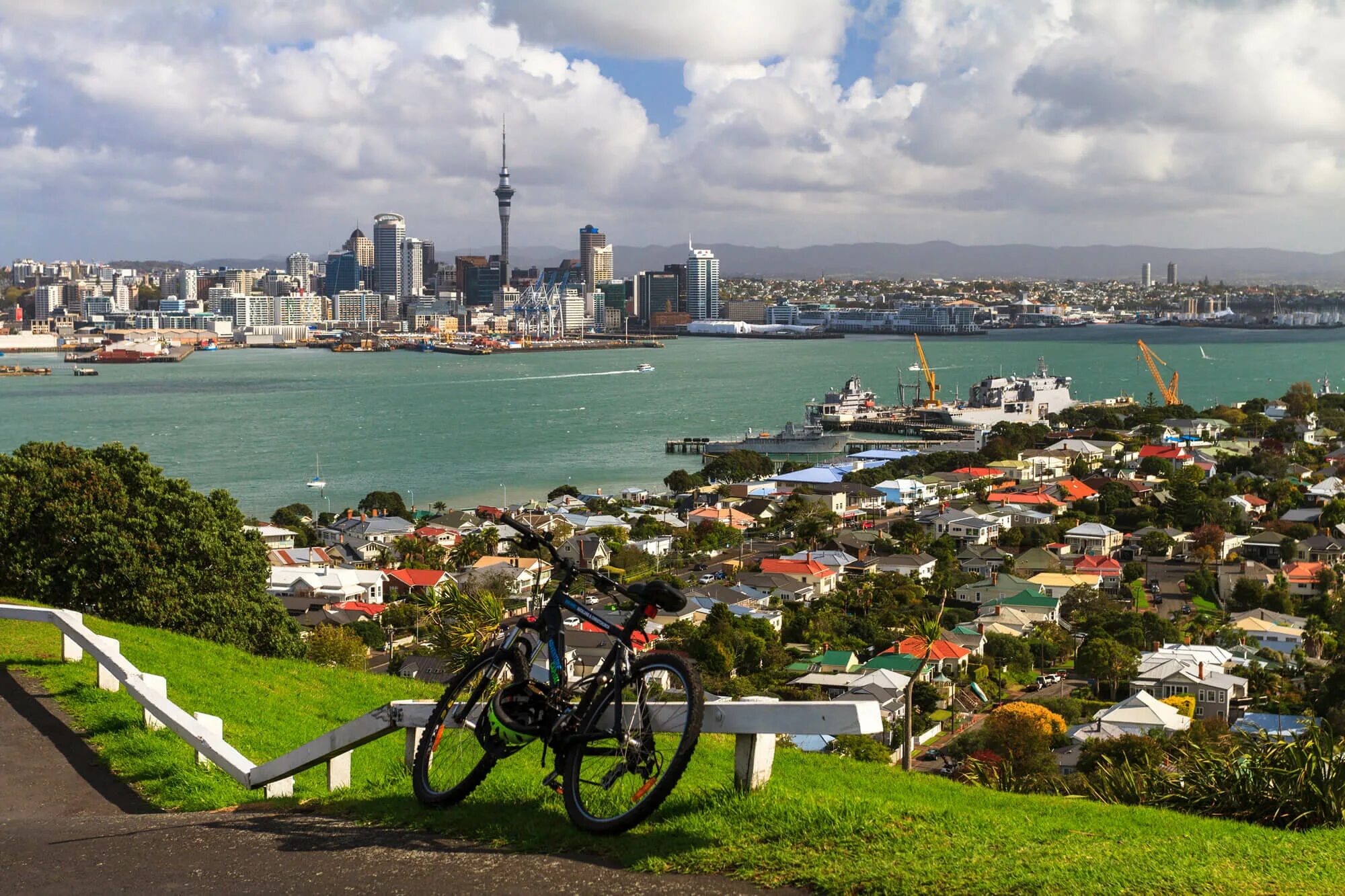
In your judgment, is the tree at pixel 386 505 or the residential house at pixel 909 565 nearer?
the residential house at pixel 909 565

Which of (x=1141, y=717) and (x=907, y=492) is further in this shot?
(x=907, y=492)

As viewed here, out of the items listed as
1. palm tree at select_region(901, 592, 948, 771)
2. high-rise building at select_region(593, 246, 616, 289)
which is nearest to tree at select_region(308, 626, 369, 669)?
palm tree at select_region(901, 592, 948, 771)

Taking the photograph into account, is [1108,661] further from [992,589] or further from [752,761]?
[752,761]

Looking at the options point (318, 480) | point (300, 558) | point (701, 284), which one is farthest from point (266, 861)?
point (701, 284)

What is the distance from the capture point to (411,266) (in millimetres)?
128875

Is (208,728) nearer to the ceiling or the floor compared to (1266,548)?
nearer to the ceiling

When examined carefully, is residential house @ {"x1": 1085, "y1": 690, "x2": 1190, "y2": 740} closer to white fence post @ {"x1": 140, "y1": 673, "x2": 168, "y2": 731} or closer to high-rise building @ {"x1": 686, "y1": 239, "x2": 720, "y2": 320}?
white fence post @ {"x1": 140, "y1": 673, "x2": 168, "y2": 731}

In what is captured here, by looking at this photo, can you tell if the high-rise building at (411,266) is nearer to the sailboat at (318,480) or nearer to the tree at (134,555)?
the sailboat at (318,480)

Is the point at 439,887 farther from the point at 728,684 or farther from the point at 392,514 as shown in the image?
the point at 392,514

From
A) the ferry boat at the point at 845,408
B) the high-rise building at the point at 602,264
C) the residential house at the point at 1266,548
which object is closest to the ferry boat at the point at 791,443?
the ferry boat at the point at 845,408

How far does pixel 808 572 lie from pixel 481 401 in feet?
92.0

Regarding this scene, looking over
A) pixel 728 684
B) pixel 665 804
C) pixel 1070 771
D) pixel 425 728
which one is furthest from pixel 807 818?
pixel 728 684

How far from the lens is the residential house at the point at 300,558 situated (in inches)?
603

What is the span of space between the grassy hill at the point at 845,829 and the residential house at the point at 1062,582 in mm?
12055
